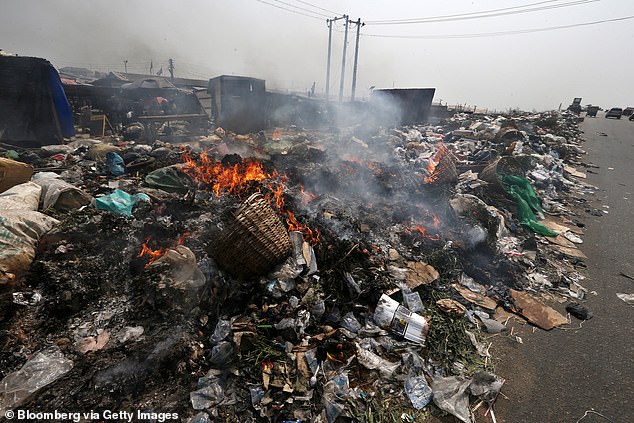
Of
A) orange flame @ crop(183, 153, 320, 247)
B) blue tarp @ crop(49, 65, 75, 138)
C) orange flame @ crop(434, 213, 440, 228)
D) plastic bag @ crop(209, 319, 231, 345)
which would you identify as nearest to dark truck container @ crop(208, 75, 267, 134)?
blue tarp @ crop(49, 65, 75, 138)

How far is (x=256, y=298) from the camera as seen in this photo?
325 cm

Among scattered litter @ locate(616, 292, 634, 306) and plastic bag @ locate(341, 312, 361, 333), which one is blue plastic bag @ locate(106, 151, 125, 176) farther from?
scattered litter @ locate(616, 292, 634, 306)

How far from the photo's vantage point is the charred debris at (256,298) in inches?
100

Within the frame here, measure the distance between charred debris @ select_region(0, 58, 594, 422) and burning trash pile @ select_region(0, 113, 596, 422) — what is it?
2cm

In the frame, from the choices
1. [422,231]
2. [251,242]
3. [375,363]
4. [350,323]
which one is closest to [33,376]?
[251,242]

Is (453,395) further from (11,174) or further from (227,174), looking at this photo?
(11,174)

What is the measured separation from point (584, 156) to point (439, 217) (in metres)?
12.0

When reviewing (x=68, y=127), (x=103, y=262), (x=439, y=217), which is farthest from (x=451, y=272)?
(x=68, y=127)

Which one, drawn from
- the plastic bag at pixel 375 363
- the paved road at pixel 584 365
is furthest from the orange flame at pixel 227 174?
the paved road at pixel 584 365

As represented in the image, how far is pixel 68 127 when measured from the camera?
395 inches

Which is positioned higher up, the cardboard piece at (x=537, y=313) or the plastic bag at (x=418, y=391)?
the cardboard piece at (x=537, y=313)

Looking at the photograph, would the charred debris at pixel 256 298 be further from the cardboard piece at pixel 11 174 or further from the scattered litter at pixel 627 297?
the scattered litter at pixel 627 297

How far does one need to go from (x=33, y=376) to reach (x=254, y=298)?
1.98 m

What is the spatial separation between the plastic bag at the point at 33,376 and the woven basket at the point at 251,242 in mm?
1643
